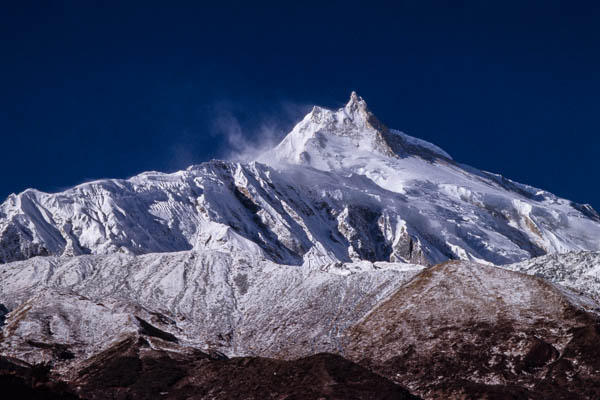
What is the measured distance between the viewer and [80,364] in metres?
64.4

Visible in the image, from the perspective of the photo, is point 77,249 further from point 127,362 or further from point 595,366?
point 595,366

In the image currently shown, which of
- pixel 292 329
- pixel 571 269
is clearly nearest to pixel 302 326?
pixel 292 329

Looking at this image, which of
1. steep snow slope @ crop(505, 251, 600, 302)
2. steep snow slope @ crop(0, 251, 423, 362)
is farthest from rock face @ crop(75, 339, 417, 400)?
steep snow slope @ crop(505, 251, 600, 302)

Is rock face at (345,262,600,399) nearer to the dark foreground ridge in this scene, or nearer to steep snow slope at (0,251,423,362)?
the dark foreground ridge

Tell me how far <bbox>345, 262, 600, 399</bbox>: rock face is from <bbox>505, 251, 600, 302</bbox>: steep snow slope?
11.2 m

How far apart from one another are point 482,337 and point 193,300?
147ft

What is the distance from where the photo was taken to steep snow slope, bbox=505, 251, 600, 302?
81688mm

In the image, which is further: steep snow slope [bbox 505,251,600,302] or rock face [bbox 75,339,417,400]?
steep snow slope [bbox 505,251,600,302]

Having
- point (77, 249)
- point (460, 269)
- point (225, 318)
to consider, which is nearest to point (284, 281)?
point (225, 318)

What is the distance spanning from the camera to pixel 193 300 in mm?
91938

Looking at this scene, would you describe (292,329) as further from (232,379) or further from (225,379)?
(232,379)

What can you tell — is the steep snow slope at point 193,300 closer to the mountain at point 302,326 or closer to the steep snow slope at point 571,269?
the mountain at point 302,326

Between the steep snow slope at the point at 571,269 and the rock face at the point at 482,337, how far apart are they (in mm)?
11231

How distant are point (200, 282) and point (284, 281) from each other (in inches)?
537
